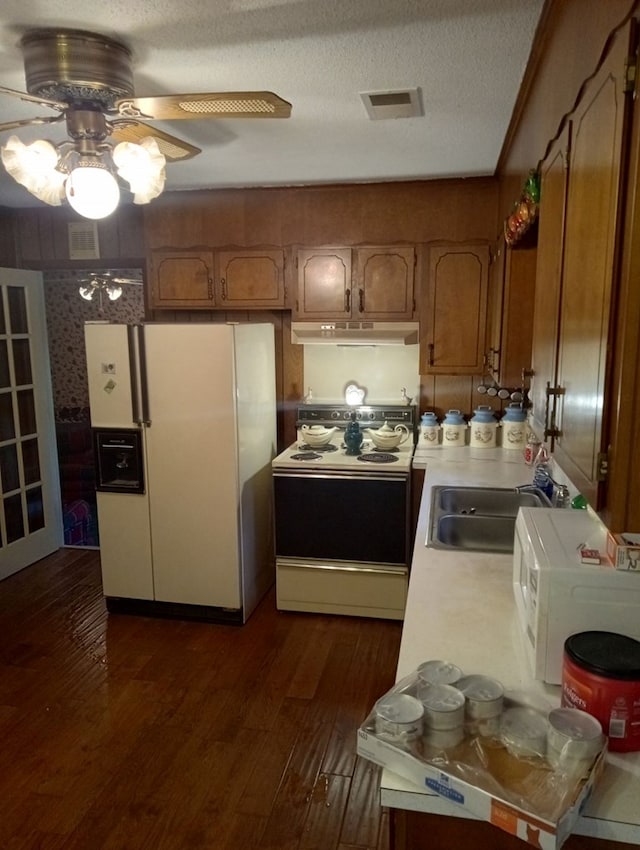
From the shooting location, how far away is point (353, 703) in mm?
2688

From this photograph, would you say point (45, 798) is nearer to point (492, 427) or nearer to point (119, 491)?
point (119, 491)

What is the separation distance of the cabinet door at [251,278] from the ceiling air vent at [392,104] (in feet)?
4.55

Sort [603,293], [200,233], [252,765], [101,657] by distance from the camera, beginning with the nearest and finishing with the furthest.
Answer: [603,293] → [252,765] → [101,657] → [200,233]

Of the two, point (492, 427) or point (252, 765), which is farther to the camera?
point (492, 427)

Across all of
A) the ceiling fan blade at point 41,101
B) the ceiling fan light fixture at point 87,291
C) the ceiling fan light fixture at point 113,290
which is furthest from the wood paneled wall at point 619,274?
the ceiling fan light fixture at point 87,291

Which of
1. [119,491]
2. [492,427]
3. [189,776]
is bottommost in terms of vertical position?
[189,776]

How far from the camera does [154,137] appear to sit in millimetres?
2121

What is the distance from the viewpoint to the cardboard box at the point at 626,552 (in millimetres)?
1162

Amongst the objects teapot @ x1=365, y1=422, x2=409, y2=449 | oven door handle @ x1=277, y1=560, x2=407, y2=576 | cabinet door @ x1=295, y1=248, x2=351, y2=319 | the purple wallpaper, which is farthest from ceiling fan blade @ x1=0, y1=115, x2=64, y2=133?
the purple wallpaper

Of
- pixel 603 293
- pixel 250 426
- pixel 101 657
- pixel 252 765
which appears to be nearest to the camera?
pixel 603 293

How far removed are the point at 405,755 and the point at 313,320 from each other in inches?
114

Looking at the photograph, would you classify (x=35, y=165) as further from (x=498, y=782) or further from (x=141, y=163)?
(x=498, y=782)

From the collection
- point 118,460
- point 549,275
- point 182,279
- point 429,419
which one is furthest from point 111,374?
point 549,275

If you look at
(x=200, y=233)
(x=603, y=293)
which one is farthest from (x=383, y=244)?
(x=603, y=293)
